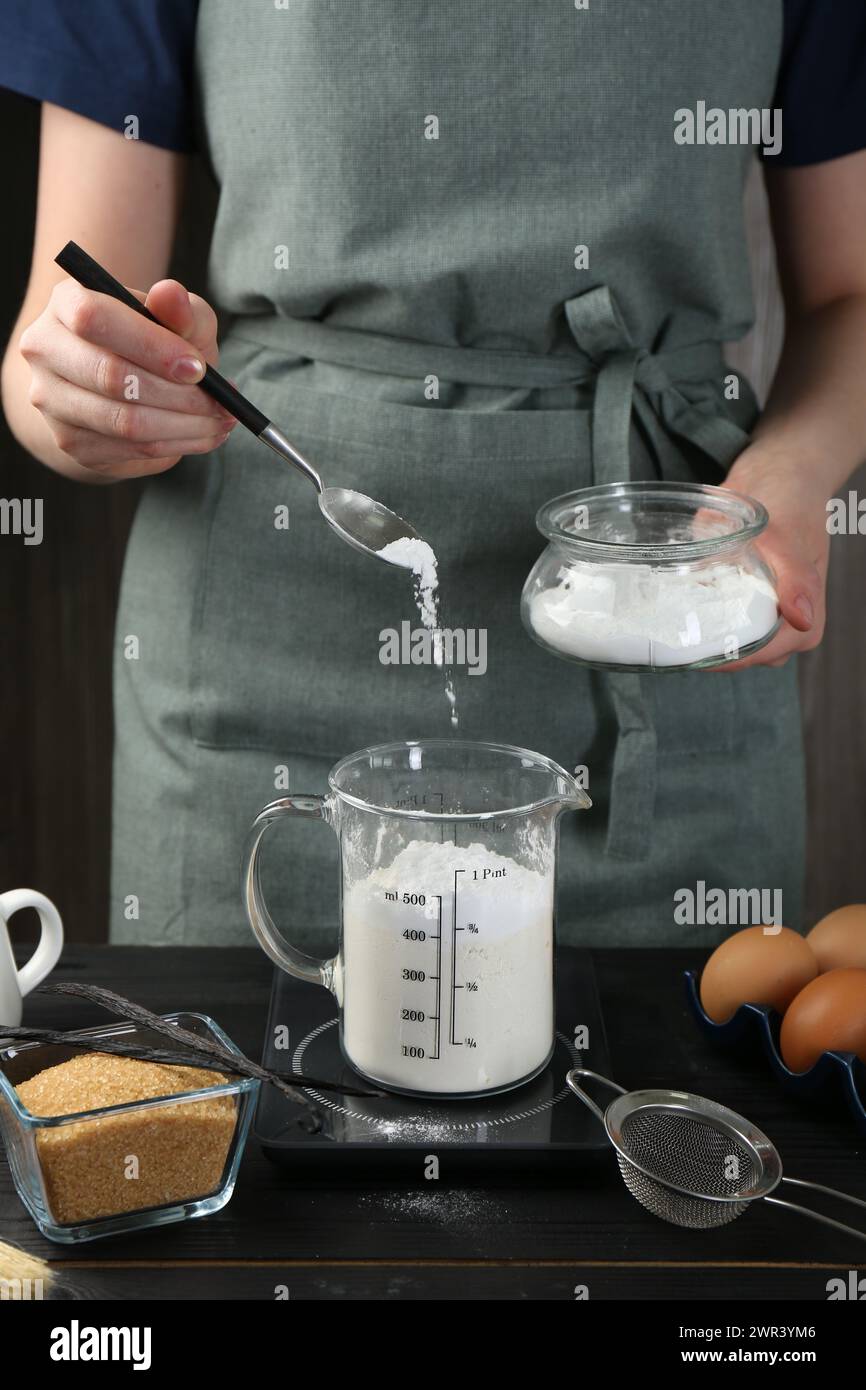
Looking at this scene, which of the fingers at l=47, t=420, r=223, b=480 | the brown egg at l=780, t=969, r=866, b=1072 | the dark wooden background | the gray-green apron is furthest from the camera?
the dark wooden background

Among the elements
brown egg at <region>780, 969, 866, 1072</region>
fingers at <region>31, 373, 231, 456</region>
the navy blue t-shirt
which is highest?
the navy blue t-shirt

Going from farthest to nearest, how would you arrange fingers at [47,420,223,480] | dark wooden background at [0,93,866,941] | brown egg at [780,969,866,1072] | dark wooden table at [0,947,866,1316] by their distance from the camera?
dark wooden background at [0,93,866,941], fingers at [47,420,223,480], brown egg at [780,969,866,1072], dark wooden table at [0,947,866,1316]

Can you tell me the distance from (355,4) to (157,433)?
388mm

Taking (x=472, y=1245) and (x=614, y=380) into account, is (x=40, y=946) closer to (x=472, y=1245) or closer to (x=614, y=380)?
(x=472, y=1245)

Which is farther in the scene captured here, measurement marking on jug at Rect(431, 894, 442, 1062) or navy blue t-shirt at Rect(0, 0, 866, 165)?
navy blue t-shirt at Rect(0, 0, 866, 165)

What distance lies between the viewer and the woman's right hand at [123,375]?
81 cm

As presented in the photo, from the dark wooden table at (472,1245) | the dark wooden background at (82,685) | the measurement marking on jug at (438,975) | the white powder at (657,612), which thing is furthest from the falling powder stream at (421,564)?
the dark wooden background at (82,685)

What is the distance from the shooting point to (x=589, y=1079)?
0.77 m

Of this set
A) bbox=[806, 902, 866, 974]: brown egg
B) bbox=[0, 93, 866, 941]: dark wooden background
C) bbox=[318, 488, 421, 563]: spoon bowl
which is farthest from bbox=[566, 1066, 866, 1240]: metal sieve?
bbox=[0, 93, 866, 941]: dark wooden background

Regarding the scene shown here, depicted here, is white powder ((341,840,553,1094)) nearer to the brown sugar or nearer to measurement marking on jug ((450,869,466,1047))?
measurement marking on jug ((450,869,466,1047))

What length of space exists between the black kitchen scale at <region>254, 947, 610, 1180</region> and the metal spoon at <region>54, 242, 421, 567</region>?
0.33 meters

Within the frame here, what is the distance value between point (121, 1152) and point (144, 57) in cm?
84

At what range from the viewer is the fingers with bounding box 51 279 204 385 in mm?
803

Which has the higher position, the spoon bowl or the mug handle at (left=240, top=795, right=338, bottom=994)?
the spoon bowl
